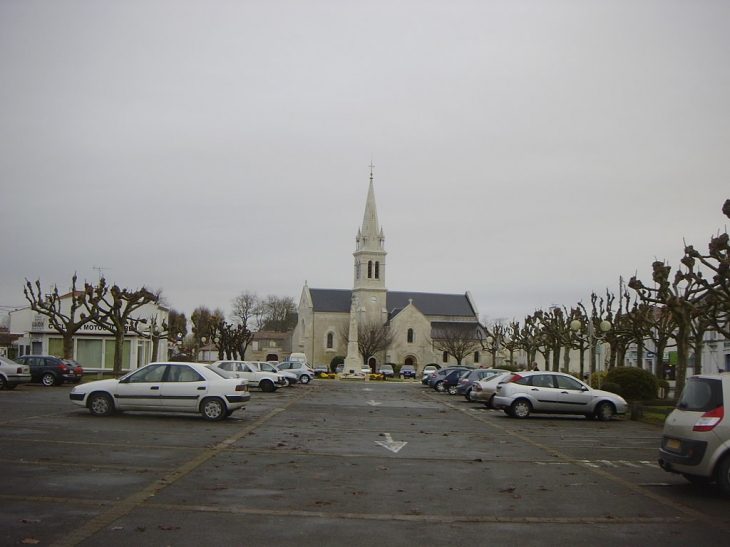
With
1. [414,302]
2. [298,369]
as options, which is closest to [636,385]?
[298,369]

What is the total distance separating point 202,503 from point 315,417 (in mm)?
14061

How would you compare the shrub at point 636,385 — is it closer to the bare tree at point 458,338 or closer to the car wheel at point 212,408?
the car wheel at point 212,408

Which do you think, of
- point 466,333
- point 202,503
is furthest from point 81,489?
point 466,333

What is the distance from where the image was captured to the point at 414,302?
11688 centimetres

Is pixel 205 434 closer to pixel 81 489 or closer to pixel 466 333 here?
pixel 81 489

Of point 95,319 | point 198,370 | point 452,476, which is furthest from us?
point 95,319

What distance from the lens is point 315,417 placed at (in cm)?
2344

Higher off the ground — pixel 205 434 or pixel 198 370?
pixel 198 370

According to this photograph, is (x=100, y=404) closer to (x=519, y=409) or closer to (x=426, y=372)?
(x=519, y=409)

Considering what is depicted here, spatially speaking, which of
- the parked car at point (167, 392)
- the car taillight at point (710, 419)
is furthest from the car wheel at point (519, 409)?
the car taillight at point (710, 419)

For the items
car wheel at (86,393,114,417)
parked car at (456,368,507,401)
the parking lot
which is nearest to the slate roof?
parked car at (456,368,507,401)

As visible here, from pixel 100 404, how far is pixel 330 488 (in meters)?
11.2

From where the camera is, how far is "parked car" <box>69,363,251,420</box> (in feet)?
64.9

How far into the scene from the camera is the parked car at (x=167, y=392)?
19.8m
